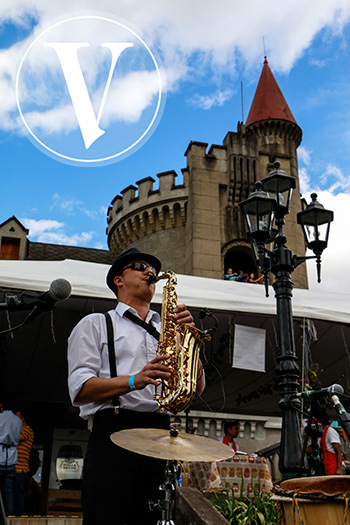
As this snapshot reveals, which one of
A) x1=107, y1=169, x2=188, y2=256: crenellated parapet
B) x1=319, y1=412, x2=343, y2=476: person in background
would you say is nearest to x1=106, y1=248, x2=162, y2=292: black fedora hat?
x1=319, y1=412, x2=343, y2=476: person in background

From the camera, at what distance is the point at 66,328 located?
876 centimetres

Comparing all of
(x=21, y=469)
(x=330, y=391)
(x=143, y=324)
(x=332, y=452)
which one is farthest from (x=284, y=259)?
(x=21, y=469)

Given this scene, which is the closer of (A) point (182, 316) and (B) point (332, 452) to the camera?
(A) point (182, 316)

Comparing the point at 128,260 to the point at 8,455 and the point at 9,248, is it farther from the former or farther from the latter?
the point at 9,248

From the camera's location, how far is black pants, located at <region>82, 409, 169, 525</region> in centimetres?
248

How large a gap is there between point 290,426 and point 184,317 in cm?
Result: 340

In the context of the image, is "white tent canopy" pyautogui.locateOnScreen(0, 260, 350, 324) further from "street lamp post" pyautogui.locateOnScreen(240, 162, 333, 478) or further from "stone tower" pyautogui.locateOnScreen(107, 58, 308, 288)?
"stone tower" pyautogui.locateOnScreen(107, 58, 308, 288)

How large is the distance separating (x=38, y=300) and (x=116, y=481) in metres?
1.05

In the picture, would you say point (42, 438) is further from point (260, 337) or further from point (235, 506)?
point (235, 506)

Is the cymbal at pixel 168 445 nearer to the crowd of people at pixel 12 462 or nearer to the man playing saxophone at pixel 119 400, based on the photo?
the man playing saxophone at pixel 119 400

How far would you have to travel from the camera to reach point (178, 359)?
109 inches

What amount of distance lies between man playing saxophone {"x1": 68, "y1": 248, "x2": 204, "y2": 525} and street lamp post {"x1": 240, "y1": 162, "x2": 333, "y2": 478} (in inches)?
123

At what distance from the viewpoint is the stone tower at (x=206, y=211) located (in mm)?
26031

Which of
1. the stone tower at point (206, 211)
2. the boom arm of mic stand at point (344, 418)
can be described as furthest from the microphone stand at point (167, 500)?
the stone tower at point (206, 211)
